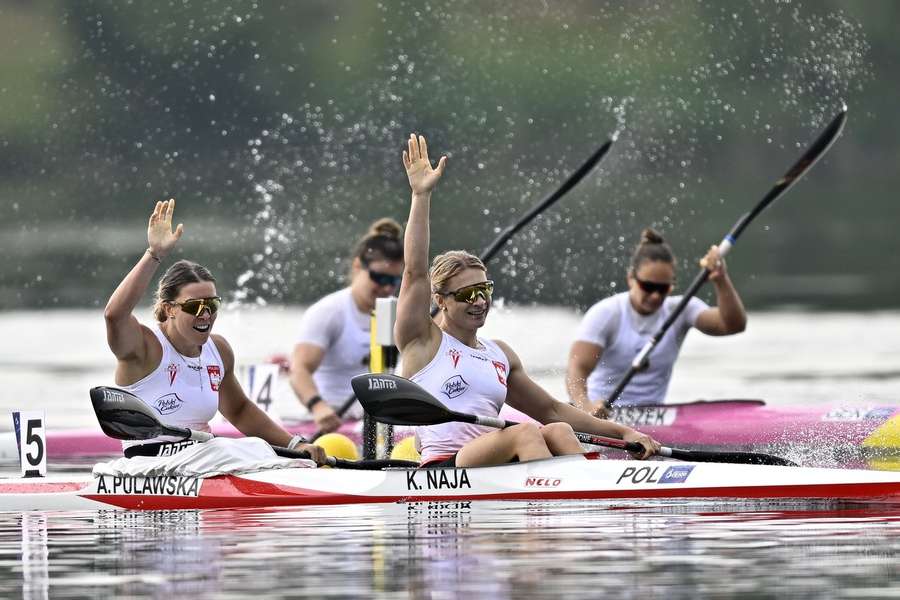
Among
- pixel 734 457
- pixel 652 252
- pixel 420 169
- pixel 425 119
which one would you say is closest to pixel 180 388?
pixel 420 169

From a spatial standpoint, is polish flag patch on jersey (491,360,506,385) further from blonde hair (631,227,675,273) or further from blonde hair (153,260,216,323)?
blonde hair (631,227,675,273)

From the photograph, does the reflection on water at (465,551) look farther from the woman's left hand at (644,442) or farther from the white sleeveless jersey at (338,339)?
the white sleeveless jersey at (338,339)

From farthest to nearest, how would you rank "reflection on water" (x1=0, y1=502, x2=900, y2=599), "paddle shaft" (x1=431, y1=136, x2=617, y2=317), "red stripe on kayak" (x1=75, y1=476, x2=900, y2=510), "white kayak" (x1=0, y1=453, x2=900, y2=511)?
"paddle shaft" (x1=431, y1=136, x2=617, y2=317), "white kayak" (x1=0, y1=453, x2=900, y2=511), "red stripe on kayak" (x1=75, y1=476, x2=900, y2=510), "reflection on water" (x1=0, y1=502, x2=900, y2=599)

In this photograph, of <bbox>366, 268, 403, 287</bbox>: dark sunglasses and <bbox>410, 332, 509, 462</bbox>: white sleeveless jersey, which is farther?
<bbox>366, 268, 403, 287</bbox>: dark sunglasses

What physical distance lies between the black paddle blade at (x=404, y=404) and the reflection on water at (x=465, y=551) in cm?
47

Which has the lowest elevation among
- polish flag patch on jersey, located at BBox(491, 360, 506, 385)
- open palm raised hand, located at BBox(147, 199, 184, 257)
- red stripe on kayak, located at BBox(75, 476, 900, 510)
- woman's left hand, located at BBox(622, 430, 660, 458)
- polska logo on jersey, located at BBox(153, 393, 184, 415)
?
red stripe on kayak, located at BBox(75, 476, 900, 510)

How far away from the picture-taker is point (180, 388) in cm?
1178

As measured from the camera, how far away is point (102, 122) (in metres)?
53.9

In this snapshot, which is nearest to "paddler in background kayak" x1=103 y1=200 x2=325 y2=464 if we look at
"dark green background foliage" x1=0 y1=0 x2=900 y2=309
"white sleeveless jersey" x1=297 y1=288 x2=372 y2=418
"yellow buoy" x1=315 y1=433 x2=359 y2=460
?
"yellow buoy" x1=315 y1=433 x2=359 y2=460

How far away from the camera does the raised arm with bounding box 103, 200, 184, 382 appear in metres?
11.2

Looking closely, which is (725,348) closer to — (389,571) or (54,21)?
(389,571)

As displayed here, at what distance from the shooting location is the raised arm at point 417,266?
423 inches

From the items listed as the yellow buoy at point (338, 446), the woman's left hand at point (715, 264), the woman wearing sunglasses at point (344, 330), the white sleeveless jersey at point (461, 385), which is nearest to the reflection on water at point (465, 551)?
the white sleeveless jersey at point (461, 385)

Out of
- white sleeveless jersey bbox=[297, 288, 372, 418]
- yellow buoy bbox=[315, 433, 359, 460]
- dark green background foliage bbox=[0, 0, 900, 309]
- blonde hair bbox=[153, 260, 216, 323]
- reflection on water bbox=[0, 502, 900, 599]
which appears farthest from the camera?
dark green background foliage bbox=[0, 0, 900, 309]
